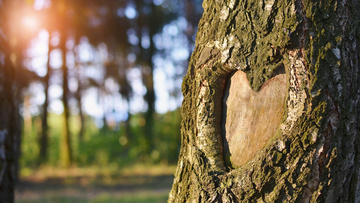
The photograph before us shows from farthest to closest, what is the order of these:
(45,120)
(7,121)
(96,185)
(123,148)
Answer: (123,148) < (45,120) < (96,185) < (7,121)

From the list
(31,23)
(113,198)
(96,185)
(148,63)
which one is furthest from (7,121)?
(148,63)

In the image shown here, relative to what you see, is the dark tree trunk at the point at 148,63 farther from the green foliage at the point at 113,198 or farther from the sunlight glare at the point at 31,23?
the green foliage at the point at 113,198

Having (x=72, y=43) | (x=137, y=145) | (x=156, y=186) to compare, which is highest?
(x=72, y=43)

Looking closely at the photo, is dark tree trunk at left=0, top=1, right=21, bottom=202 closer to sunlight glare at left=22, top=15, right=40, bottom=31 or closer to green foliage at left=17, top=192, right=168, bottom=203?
green foliage at left=17, top=192, right=168, bottom=203

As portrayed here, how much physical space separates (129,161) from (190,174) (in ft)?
39.8

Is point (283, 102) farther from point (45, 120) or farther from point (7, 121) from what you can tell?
point (45, 120)

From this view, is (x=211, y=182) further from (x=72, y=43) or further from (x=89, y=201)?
(x=72, y=43)

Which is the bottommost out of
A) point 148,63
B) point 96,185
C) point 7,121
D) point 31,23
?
point 96,185

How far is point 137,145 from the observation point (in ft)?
48.0

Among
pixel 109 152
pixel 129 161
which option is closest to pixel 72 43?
pixel 109 152

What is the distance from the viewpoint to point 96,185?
948 cm

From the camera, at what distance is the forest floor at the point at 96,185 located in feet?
24.8

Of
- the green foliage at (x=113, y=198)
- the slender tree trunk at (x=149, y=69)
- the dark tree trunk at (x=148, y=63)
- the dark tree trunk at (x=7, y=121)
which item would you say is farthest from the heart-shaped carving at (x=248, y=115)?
the dark tree trunk at (x=148, y=63)

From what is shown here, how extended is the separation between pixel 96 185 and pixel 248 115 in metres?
8.58
